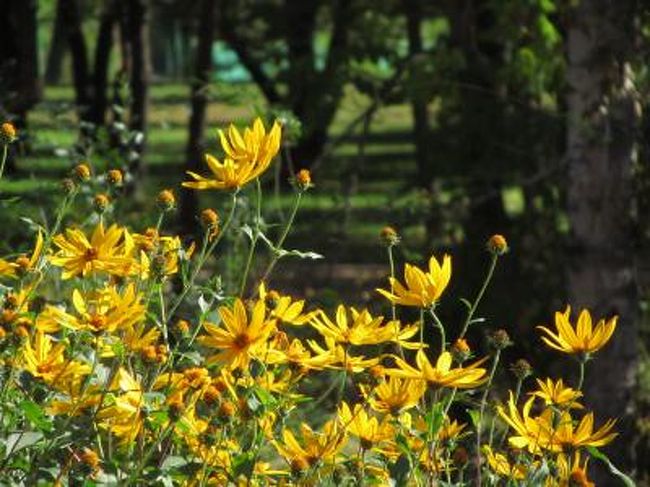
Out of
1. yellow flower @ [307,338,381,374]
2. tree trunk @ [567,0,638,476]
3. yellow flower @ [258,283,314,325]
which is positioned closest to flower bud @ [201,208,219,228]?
yellow flower @ [258,283,314,325]

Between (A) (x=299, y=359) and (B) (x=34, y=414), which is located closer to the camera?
(B) (x=34, y=414)

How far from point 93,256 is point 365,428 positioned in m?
0.48

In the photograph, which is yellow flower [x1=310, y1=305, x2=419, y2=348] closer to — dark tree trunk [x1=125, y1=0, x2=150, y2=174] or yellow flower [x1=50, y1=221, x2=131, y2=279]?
yellow flower [x1=50, y1=221, x2=131, y2=279]

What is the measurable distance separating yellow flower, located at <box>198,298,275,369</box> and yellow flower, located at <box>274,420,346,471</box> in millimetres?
153

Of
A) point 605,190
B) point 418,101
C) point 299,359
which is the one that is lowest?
point 418,101

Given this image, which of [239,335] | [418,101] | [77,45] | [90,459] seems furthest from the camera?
[77,45]

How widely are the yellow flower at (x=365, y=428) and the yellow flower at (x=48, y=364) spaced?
1.31 feet

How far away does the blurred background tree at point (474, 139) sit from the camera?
6645 mm

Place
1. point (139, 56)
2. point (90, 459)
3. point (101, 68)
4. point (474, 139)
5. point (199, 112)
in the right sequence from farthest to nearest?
point (101, 68) < point (139, 56) < point (199, 112) < point (474, 139) < point (90, 459)

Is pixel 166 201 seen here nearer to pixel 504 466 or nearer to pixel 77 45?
pixel 504 466

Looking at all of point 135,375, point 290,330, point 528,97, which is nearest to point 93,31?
point 528,97

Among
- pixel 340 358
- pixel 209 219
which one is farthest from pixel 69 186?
pixel 340 358

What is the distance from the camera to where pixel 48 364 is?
2621 millimetres

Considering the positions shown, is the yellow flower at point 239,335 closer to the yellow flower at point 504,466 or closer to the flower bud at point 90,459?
the flower bud at point 90,459
